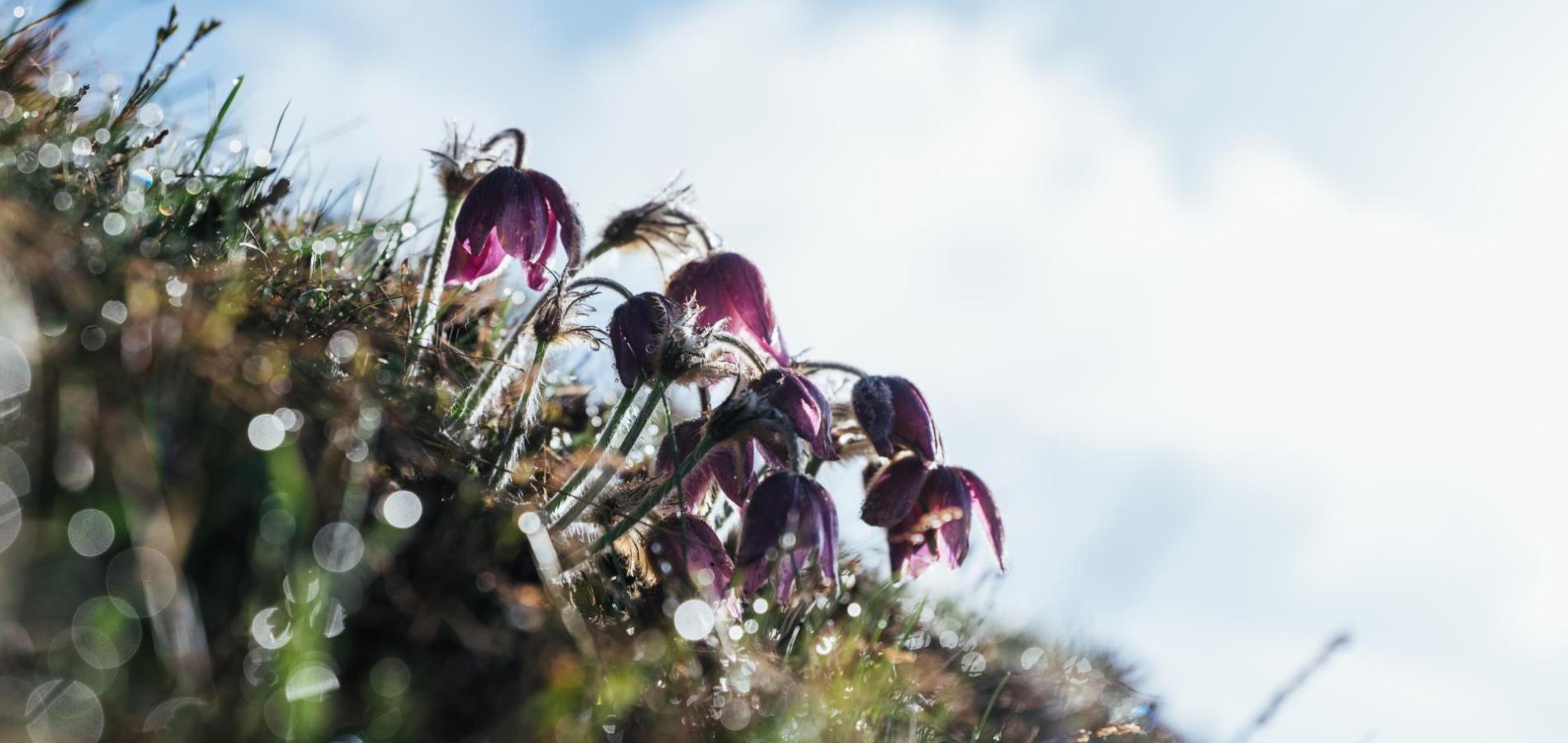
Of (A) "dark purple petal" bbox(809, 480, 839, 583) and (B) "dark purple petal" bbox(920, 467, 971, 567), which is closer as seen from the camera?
(A) "dark purple petal" bbox(809, 480, 839, 583)

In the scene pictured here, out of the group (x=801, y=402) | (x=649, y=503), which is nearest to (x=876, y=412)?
(x=801, y=402)

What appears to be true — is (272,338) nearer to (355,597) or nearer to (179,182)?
(355,597)

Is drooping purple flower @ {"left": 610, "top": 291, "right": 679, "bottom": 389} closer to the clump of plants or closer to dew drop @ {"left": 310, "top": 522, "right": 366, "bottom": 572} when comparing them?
the clump of plants

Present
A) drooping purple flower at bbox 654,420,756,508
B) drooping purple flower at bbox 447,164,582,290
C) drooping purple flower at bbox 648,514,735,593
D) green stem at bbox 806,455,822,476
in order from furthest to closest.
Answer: green stem at bbox 806,455,822,476 < drooping purple flower at bbox 447,164,582,290 < drooping purple flower at bbox 654,420,756,508 < drooping purple flower at bbox 648,514,735,593

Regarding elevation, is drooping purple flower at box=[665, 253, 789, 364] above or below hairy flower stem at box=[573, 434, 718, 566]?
above

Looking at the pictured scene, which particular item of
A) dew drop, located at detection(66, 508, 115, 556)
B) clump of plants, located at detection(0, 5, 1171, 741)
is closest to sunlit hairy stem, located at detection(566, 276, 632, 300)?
clump of plants, located at detection(0, 5, 1171, 741)

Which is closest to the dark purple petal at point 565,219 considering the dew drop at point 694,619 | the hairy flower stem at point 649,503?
the hairy flower stem at point 649,503

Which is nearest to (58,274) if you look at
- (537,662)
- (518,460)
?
(537,662)
